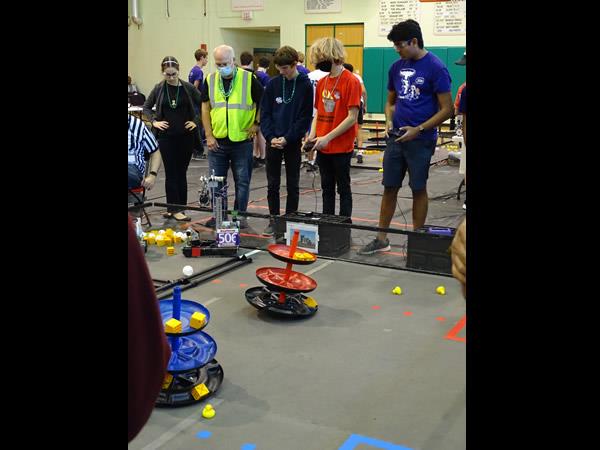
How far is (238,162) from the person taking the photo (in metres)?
6.02

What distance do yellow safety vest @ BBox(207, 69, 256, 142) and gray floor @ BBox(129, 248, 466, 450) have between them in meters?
→ 1.63

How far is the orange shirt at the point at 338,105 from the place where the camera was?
5.43 meters

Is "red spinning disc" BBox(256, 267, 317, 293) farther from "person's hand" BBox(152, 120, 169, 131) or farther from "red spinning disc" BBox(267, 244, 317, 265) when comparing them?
"person's hand" BBox(152, 120, 169, 131)

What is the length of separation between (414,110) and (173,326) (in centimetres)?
278

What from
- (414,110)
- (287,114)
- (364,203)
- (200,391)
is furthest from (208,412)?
(364,203)

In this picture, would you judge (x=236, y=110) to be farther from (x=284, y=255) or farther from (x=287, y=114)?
(x=284, y=255)

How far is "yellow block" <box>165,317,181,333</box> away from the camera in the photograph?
279 centimetres

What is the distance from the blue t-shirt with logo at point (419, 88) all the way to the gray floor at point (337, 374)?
1133 mm
